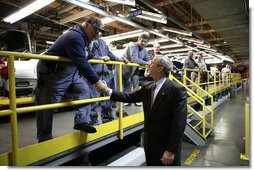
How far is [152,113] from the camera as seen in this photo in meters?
2.19

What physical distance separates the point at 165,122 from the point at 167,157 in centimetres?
37

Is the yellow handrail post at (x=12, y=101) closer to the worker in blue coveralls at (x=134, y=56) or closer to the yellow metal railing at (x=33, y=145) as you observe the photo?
the yellow metal railing at (x=33, y=145)

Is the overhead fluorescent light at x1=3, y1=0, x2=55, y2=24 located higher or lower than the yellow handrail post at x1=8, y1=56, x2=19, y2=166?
higher

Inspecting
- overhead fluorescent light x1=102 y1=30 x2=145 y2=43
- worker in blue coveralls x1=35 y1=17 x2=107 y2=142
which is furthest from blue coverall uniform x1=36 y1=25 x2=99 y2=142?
overhead fluorescent light x1=102 y1=30 x2=145 y2=43

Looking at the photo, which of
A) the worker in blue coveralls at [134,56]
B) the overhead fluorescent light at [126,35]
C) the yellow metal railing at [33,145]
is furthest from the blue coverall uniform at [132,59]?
the overhead fluorescent light at [126,35]

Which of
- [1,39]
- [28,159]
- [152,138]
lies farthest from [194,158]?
[1,39]

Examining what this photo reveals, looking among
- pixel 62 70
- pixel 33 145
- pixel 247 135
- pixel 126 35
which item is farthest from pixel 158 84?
pixel 126 35

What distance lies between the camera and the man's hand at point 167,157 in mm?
2039

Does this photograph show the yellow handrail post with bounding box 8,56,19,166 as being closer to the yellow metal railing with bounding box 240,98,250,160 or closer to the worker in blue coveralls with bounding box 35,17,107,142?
the worker in blue coveralls with bounding box 35,17,107,142

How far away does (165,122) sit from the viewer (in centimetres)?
216

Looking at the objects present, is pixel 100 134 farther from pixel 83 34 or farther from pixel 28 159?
pixel 83 34

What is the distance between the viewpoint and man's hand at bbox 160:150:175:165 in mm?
2039

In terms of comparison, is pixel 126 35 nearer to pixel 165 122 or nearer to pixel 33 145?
pixel 165 122

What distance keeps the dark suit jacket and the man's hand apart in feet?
0.15
